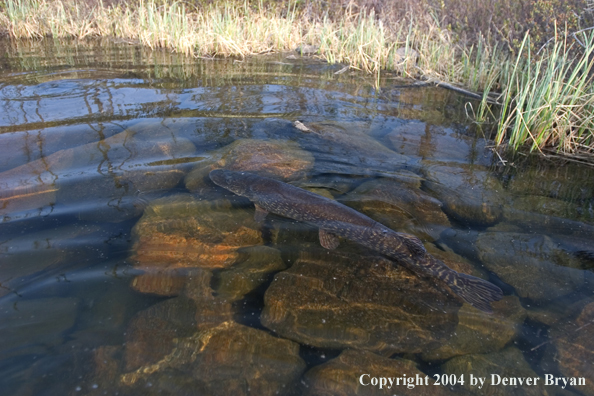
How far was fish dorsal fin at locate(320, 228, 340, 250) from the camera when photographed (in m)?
3.77

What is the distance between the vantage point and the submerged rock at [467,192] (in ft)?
14.3

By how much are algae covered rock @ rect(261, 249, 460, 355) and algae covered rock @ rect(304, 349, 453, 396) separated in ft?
0.40

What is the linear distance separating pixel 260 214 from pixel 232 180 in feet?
2.17

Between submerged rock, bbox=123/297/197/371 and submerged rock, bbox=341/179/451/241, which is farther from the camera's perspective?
submerged rock, bbox=341/179/451/241

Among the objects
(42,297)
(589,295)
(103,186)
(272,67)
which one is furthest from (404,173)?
(272,67)

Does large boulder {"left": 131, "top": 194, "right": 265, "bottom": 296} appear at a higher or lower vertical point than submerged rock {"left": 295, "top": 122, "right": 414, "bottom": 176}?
lower

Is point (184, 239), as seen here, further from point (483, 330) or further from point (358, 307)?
point (483, 330)

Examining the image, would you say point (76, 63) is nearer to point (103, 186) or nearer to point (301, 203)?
point (103, 186)

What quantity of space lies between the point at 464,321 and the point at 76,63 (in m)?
10.7

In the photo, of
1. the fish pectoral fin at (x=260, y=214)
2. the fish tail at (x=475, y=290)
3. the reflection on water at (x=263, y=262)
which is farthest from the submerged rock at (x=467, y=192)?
the fish pectoral fin at (x=260, y=214)

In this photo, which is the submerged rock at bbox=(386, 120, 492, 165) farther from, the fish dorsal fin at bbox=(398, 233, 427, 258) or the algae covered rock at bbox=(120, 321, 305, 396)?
the algae covered rock at bbox=(120, 321, 305, 396)

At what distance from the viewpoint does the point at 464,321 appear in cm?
308

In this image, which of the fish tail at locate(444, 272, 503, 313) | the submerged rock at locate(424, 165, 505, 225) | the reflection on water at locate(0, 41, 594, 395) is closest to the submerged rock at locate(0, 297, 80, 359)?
the reflection on water at locate(0, 41, 594, 395)

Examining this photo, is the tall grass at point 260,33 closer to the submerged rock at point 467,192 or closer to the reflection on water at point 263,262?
the reflection on water at point 263,262
